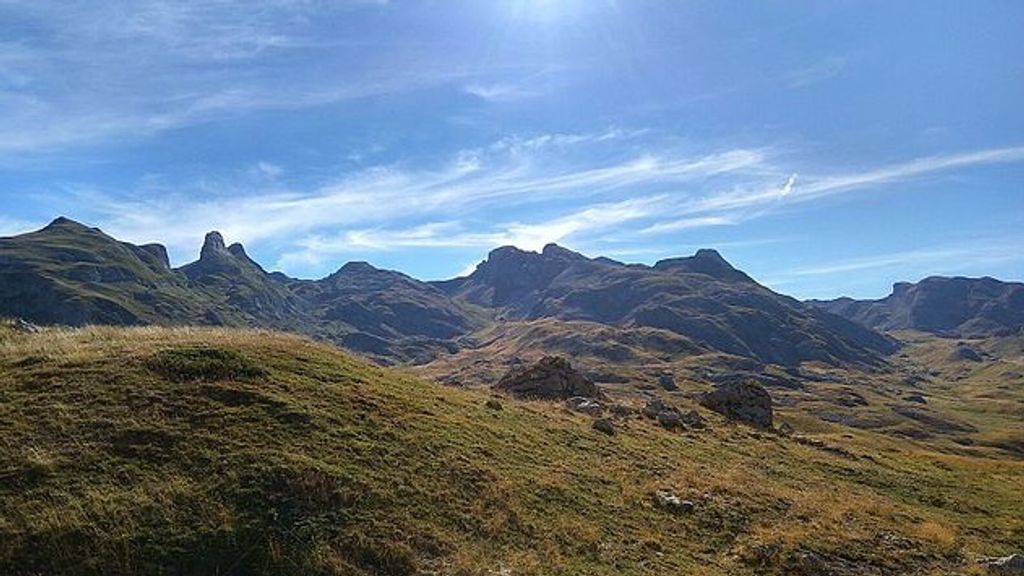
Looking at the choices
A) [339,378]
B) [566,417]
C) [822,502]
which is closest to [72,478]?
[339,378]

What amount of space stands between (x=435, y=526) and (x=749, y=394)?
50604 mm

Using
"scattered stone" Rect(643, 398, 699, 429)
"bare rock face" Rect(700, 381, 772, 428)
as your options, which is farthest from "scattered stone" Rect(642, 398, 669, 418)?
"bare rock face" Rect(700, 381, 772, 428)

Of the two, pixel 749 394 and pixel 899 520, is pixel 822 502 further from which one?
pixel 749 394

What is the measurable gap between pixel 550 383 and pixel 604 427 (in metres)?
21.2

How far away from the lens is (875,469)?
147 ft

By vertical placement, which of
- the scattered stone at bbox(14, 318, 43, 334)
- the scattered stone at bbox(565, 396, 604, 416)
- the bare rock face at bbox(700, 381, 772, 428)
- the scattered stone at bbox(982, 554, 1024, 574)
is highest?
the scattered stone at bbox(14, 318, 43, 334)

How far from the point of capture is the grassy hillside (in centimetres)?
1864

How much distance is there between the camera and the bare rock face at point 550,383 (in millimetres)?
59625

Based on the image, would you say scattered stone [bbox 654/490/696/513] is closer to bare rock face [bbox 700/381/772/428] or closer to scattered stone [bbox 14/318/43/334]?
scattered stone [bbox 14/318/43/334]

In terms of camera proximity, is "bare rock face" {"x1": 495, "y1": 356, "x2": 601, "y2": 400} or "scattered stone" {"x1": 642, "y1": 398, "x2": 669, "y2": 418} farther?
"bare rock face" {"x1": 495, "y1": 356, "x2": 601, "y2": 400}

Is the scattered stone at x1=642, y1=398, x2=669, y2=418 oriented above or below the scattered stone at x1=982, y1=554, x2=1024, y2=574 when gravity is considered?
above

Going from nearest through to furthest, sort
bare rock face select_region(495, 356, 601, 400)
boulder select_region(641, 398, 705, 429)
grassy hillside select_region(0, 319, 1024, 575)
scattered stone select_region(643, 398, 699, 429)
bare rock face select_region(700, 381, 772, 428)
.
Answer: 1. grassy hillside select_region(0, 319, 1024, 575)
2. scattered stone select_region(643, 398, 699, 429)
3. boulder select_region(641, 398, 705, 429)
4. bare rock face select_region(495, 356, 601, 400)
5. bare rock face select_region(700, 381, 772, 428)

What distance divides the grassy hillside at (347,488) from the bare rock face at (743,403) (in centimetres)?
2472

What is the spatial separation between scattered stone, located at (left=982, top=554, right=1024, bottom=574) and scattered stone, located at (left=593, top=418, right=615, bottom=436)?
18.0 meters
